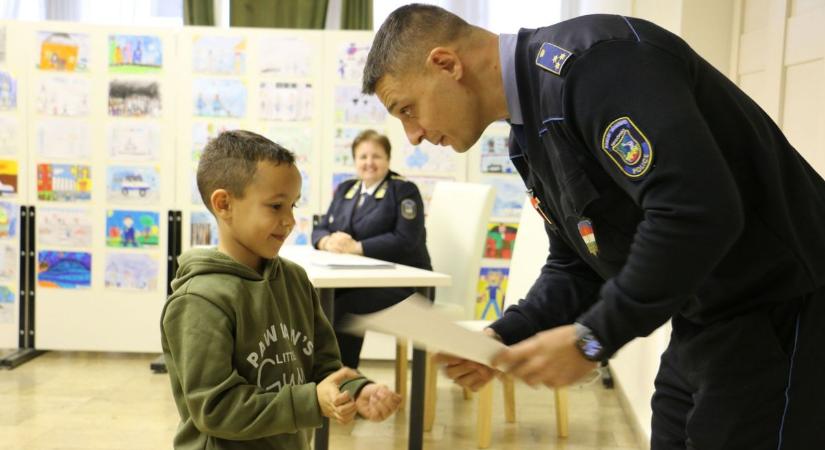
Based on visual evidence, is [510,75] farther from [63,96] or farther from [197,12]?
[197,12]

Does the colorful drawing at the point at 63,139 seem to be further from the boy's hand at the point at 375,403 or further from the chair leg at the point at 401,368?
the boy's hand at the point at 375,403

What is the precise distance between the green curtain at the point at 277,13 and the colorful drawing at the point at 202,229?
5.21ft

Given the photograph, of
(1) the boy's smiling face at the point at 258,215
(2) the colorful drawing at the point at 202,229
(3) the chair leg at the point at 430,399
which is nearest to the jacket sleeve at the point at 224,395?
(1) the boy's smiling face at the point at 258,215

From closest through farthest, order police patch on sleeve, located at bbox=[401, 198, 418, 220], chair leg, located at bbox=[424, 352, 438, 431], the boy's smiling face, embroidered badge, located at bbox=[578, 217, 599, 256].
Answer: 1. embroidered badge, located at bbox=[578, 217, 599, 256]
2. the boy's smiling face
3. chair leg, located at bbox=[424, 352, 438, 431]
4. police patch on sleeve, located at bbox=[401, 198, 418, 220]

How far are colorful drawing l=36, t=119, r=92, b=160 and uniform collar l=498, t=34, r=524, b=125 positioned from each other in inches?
161

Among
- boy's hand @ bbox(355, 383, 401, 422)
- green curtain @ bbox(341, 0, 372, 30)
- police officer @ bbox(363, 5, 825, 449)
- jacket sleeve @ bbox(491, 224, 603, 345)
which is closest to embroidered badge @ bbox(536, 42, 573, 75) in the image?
police officer @ bbox(363, 5, 825, 449)

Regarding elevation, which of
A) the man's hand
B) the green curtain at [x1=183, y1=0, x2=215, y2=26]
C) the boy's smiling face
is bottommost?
the man's hand

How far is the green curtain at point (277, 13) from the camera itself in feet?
18.8

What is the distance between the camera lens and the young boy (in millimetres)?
1547

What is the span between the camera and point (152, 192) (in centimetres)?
484

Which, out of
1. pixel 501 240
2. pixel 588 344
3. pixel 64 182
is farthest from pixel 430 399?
pixel 588 344

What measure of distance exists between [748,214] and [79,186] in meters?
4.38

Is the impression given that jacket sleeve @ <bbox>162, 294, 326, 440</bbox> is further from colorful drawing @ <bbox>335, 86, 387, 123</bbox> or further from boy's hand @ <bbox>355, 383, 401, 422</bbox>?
colorful drawing @ <bbox>335, 86, 387, 123</bbox>

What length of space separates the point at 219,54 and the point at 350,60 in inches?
28.9
